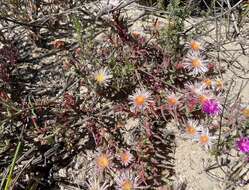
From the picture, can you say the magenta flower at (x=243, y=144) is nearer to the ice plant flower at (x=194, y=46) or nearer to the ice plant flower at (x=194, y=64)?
the ice plant flower at (x=194, y=64)

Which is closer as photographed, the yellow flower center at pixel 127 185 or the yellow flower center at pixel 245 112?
the yellow flower center at pixel 127 185

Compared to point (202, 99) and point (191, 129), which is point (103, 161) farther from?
point (202, 99)

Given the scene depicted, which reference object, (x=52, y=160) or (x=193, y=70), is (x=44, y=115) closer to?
(x=52, y=160)

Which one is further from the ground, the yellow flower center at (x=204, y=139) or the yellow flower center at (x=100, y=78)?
the yellow flower center at (x=100, y=78)

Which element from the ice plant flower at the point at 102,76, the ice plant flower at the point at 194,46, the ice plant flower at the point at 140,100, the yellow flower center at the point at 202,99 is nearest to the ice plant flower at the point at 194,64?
the ice plant flower at the point at 194,46

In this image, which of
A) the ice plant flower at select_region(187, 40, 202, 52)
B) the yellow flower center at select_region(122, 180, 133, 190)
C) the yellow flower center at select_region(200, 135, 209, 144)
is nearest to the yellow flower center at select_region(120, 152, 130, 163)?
the yellow flower center at select_region(122, 180, 133, 190)

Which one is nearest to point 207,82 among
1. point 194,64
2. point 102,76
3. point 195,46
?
point 194,64

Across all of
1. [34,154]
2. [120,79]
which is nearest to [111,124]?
[120,79]

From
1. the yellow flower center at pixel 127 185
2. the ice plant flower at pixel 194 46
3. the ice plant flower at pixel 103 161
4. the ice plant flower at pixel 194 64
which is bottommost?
the yellow flower center at pixel 127 185
